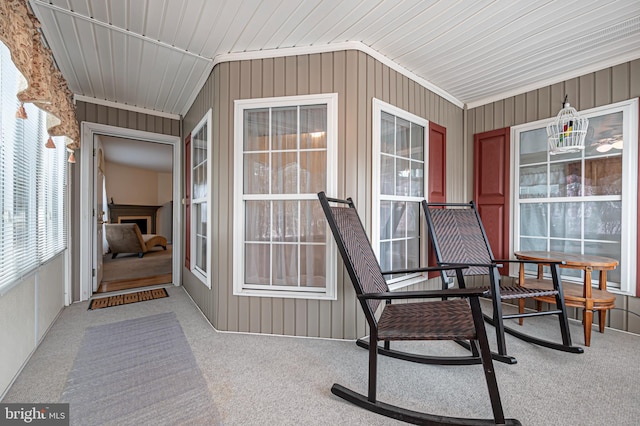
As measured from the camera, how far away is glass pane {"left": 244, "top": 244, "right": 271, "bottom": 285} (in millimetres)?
2467

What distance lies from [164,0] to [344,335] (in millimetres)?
2712

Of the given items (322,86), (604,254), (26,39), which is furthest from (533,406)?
(26,39)

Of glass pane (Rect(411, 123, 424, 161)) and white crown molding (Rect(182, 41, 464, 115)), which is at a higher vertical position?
white crown molding (Rect(182, 41, 464, 115))

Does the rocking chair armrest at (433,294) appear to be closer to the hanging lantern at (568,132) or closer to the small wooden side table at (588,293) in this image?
the small wooden side table at (588,293)

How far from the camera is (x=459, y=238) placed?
2.67m

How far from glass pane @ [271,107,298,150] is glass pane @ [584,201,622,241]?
2871 mm

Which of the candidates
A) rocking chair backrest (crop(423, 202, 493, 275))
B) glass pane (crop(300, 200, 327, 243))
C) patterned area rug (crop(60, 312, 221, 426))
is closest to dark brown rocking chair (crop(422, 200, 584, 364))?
rocking chair backrest (crop(423, 202, 493, 275))

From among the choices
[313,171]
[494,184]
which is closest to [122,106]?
[313,171]

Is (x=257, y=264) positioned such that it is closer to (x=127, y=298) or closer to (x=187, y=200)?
→ (x=187, y=200)

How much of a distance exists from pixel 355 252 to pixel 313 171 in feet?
3.02

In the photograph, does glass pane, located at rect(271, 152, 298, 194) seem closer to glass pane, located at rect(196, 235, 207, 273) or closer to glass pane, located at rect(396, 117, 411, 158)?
glass pane, located at rect(396, 117, 411, 158)

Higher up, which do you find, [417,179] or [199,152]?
[199,152]

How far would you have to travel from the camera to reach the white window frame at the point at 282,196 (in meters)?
2.31

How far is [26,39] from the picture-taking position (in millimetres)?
1384
